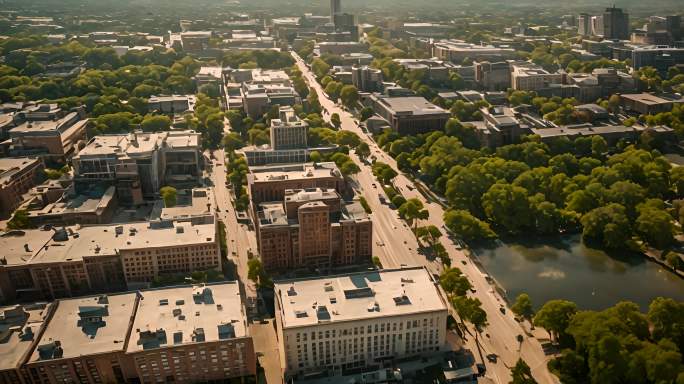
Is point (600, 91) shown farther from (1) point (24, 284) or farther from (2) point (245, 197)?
(1) point (24, 284)

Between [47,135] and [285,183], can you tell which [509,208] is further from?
[47,135]

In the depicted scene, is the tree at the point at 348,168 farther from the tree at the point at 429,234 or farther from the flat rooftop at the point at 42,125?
the flat rooftop at the point at 42,125

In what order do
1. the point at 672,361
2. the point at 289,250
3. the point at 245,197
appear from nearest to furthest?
the point at 672,361, the point at 289,250, the point at 245,197

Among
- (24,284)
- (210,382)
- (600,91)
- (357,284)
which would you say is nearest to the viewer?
(210,382)

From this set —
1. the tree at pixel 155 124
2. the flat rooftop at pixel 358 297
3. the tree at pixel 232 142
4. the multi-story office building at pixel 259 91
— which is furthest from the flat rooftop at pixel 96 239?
the multi-story office building at pixel 259 91

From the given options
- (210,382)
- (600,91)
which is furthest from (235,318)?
(600,91)

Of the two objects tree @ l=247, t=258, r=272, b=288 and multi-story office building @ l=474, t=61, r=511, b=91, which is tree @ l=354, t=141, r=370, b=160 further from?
multi-story office building @ l=474, t=61, r=511, b=91

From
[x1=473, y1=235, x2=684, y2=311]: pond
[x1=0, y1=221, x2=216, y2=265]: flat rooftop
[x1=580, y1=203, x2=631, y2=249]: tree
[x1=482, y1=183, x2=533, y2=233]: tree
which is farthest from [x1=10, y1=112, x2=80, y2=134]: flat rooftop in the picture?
[x1=580, y1=203, x2=631, y2=249]: tree
